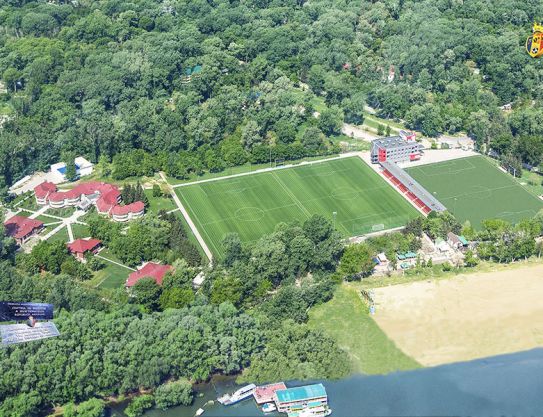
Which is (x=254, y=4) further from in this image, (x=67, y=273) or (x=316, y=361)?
(x=316, y=361)

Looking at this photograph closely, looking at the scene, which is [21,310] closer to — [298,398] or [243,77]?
[298,398]

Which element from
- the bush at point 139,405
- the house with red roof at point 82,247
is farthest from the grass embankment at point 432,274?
the house with red roof at point 82,247

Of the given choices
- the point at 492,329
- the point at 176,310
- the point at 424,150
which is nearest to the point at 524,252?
the point at 492,329

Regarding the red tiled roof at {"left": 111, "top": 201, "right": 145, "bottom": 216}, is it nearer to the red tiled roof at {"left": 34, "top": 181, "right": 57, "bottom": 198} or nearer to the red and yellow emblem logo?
the red tiled roof at {"left": 34, "top": 181, "right": 57, "bottom": 198}

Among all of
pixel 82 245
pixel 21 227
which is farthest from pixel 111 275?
pixel 21 227

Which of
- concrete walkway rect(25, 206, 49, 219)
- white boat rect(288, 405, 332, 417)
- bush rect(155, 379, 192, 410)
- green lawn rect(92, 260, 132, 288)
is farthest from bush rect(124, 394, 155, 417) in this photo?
concrete walkway rect(25, 206, 49, 219)
